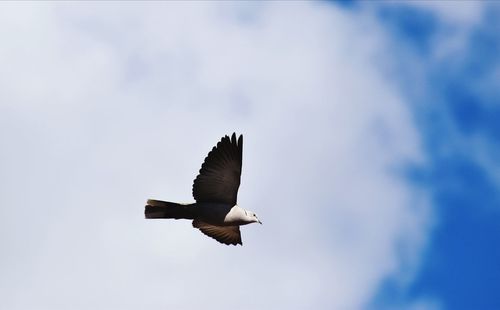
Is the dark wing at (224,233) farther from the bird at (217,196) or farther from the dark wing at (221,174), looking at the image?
the dark wing at (221,174)

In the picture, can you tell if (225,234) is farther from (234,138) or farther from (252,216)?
(234,138)

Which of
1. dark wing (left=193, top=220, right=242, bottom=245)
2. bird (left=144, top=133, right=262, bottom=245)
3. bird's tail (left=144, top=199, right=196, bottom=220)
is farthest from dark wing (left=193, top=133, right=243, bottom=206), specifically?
dark wing (left=193, top=220, right=242, bottom=245)

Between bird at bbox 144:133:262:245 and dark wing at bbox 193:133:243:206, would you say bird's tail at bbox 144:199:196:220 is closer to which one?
bird at bbox 144:133:262:245

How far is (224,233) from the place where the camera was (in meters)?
35.2

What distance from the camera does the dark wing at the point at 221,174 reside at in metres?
31.5

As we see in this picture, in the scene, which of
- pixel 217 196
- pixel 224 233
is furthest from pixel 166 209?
pixel 224 233

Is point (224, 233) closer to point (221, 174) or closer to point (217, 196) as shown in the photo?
point (217, 196)

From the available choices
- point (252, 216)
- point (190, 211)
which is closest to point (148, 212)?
point (190, 211)

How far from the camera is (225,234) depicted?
1390 inches

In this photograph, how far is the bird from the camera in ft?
103

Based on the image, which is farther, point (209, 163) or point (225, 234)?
point (225, 234)

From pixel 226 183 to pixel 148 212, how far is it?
2.96 m

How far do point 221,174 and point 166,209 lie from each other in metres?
2.37

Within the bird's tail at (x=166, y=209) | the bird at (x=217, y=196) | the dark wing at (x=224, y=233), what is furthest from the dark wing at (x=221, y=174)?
the dark wing at (x=224, y=233)
